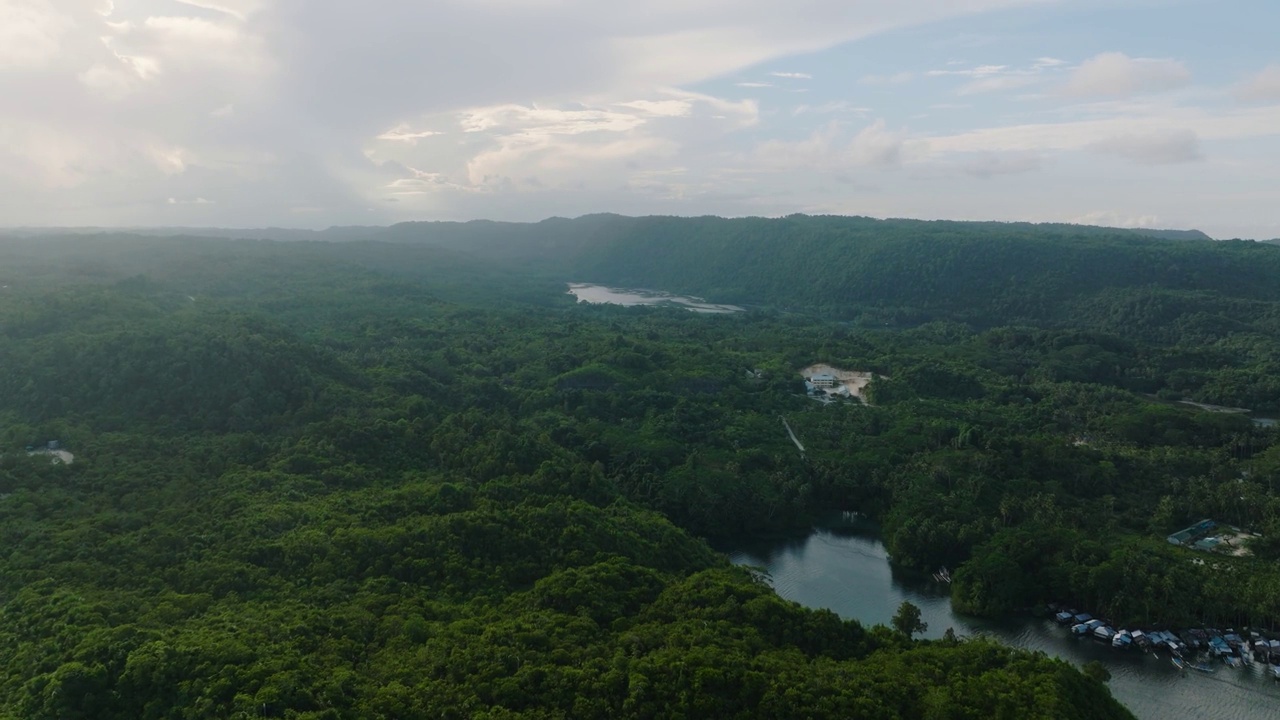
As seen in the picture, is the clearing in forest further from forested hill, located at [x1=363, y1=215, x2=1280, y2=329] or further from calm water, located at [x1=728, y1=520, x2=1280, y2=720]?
forested hill, located at [x1=363, y1=215, x2=1280, y2=329]

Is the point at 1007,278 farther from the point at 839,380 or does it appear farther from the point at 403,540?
the point at 403,540

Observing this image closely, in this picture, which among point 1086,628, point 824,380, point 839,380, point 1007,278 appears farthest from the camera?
point 1007,278

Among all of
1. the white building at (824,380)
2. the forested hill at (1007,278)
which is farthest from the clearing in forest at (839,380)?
the forested hill at (1007,278)

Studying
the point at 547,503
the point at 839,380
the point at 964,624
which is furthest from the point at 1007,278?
the point at 547,503

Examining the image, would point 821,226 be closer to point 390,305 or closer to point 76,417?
point 390,305

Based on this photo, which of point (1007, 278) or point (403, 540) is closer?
point (403, 540)

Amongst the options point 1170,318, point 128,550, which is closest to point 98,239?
point 128,550

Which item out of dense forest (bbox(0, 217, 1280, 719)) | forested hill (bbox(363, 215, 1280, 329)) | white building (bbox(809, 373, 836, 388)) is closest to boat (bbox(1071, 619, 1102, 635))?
dense forest (bbox(0, 217, 1280, 719))
